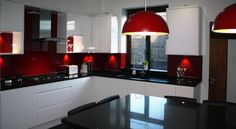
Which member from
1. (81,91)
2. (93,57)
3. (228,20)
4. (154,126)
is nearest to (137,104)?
(154,126)

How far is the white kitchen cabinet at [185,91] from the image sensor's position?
11.7 feet

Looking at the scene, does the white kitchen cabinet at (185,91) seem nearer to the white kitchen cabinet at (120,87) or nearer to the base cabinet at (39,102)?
the white kitchen cabinet at (120,87)

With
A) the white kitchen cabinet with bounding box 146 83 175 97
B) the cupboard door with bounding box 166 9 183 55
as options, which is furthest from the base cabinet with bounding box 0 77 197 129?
the cupboard door with bounding box 166 9 183 55

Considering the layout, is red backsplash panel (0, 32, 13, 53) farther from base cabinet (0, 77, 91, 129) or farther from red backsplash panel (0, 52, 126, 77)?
base cabinet (0, 77, 91, 129)

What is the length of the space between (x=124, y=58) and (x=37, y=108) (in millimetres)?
2295

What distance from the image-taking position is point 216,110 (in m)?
2.22

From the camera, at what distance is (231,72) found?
3.75 metres

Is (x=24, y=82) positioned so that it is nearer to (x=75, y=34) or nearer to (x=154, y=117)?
(x=75, y=34)

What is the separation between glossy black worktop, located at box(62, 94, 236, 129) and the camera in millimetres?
1785

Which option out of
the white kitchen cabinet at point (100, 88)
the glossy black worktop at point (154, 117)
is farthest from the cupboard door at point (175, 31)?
the glossy black worktop at point (154, 117)

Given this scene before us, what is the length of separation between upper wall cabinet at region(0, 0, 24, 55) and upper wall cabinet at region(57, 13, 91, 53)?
38.3 inches

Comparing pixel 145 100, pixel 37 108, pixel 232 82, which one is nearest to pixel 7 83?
pixel 37 108

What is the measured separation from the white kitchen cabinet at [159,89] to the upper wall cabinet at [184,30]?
25.7 inches

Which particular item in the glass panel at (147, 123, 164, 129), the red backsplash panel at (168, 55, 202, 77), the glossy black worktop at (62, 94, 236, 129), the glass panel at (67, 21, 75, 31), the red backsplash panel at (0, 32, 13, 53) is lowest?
the glass panel at (147, 123, 164, 129)
